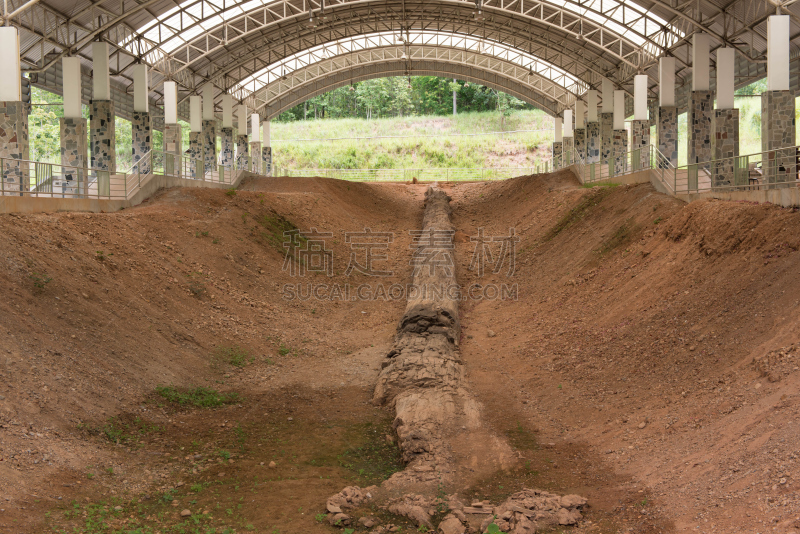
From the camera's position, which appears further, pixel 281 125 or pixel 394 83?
pixel 394 83

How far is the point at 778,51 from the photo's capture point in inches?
663

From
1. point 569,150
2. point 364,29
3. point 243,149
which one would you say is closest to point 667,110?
point 569,150

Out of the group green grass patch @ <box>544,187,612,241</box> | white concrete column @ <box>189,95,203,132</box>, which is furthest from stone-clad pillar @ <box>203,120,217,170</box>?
green grass patch @ <box>544,187,612,241</box>

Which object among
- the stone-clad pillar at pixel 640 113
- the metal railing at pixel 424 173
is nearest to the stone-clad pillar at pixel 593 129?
the stone-clad pillar at pixel 640 113

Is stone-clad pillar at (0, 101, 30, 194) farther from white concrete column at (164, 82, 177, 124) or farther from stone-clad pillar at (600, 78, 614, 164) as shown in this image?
stone-clad pillar at (600, 78, 614, 164)

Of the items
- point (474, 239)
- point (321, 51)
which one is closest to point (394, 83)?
point (321, 51)

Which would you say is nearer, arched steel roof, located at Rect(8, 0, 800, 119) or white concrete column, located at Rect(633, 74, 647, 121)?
arched steel roof, located at Rect(8, 0, 800, 119)

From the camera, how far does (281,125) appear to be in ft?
210

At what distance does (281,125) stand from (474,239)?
4619 cm

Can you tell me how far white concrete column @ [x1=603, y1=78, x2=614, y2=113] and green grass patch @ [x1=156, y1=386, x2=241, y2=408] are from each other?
1150 inches

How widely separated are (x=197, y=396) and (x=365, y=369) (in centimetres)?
363

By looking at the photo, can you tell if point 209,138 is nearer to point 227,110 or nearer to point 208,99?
point 227,110

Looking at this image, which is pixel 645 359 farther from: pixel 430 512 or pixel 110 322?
pixel 110 322

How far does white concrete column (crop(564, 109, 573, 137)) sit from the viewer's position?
142 ft
